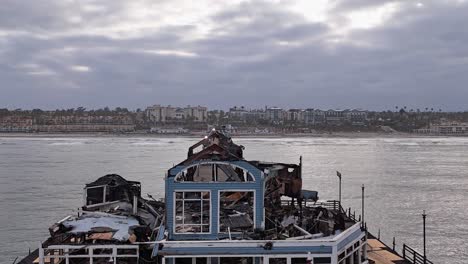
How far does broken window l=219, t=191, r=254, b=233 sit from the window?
19.9 inches

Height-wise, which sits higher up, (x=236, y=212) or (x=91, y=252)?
(x=236, y=212)

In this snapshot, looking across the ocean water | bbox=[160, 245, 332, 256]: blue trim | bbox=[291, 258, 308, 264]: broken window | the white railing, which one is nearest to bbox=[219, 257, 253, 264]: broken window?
bbox=[160, 245, 332, 256]: blue trim

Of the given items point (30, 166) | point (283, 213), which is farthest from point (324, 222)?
point (30, 166)

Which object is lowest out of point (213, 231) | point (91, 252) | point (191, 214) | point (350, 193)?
point (350, 193)

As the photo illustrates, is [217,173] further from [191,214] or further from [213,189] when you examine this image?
[191,214]

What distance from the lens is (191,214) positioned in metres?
16.9

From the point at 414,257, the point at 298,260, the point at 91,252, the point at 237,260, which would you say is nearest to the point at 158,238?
the point at 91,252

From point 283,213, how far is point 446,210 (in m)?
33.7

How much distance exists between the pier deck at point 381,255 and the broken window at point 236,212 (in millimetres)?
7067

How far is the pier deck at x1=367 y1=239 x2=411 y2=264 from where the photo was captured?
72.7 ft

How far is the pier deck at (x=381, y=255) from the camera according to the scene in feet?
72.7

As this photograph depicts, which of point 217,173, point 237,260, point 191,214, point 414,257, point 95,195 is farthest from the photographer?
point 95,195

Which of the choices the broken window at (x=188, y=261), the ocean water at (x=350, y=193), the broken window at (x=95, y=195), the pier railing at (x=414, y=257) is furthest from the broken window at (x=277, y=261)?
the ocean water at (x=350, y=193)

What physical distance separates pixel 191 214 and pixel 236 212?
55.5 inches
